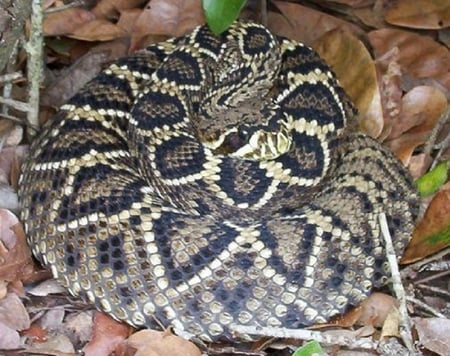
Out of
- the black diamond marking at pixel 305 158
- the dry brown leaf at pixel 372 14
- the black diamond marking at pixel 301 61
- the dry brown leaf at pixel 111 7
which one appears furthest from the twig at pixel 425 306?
the dry brown leaf at pixel 111 7

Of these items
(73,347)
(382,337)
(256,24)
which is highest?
(256,24)

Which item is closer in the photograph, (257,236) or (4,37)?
(257,236)

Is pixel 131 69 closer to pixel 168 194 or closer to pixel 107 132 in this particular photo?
pixel 107 132

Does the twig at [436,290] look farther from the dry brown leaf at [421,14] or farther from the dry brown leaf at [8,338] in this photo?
the dry brown leaf at [8,338]

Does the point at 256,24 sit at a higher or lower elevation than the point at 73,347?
higher

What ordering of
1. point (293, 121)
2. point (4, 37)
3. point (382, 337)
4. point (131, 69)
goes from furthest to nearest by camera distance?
point (131, 69), point (293, 121), point (4, 37), point (382, 337)

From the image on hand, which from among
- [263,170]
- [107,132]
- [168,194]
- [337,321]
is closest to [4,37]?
[107,132]

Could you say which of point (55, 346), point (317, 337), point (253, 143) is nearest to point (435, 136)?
point (253, 143)

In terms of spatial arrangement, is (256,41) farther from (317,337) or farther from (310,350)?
(310,350)
